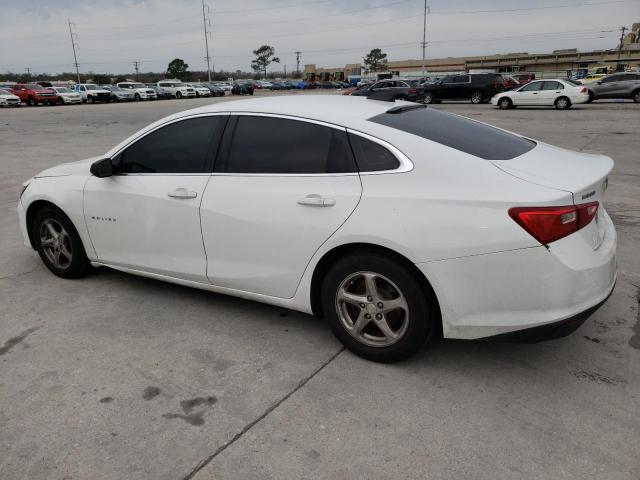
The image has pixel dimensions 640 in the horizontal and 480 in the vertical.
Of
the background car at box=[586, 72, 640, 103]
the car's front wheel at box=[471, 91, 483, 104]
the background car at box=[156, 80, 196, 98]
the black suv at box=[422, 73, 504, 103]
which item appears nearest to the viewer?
the background car at box=[586, 72, 640, 103]

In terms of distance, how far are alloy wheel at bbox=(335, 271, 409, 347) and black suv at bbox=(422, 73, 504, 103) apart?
29.4m

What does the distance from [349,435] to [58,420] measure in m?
1.50

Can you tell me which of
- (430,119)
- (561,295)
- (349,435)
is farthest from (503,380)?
(430,119)

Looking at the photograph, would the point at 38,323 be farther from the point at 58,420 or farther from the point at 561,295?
the point at 561,295

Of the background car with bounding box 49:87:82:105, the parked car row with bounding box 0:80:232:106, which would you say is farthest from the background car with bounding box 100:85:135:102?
the background car with bounding box 49:87:82:105

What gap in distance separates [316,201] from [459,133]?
3.38 feet

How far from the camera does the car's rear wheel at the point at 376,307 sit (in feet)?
9.59

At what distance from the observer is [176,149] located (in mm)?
3834

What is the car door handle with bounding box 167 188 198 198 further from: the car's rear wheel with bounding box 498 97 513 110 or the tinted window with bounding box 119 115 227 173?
the car's rear wheel with bounding box 498 97 513 110

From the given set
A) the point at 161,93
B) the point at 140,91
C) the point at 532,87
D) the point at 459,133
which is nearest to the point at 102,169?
the point at 459,133

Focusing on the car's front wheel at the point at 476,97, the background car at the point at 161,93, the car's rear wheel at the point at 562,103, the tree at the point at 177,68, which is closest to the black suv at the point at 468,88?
the car's front wheel at the point at 476,97

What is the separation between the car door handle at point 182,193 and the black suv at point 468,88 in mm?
29141

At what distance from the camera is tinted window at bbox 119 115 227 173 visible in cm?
369

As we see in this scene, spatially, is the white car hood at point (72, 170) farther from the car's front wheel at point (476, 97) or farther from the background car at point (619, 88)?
the car's front wheel at point (476, 97)
